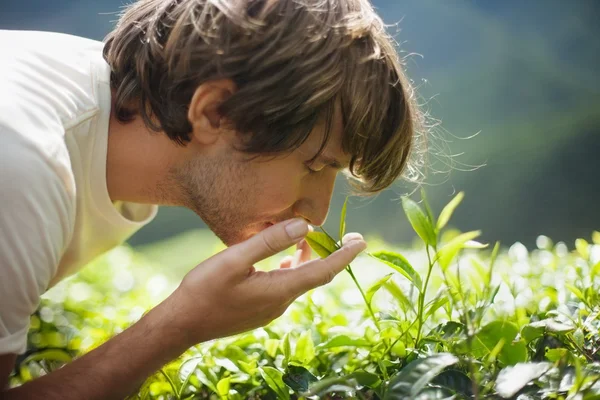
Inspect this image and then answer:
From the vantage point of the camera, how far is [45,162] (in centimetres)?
102

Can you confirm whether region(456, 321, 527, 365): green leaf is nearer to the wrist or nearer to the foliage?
the foliage

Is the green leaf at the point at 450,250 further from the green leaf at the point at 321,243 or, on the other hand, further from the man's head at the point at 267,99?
the man's head at the point at 267,99

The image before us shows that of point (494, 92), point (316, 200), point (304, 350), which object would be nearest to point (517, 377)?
point (304, 350)

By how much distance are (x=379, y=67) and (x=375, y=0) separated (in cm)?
229

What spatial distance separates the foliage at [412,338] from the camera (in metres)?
0.66

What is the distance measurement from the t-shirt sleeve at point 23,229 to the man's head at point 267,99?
0.34 m

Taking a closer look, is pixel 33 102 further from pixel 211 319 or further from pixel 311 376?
pixel 311 376

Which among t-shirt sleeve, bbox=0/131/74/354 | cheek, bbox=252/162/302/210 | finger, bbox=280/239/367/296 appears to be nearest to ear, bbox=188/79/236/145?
cheek, bbox=252/162/302/210

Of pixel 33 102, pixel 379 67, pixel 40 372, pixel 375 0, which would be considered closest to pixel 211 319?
pixel 40 372

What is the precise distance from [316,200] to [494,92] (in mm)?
2394

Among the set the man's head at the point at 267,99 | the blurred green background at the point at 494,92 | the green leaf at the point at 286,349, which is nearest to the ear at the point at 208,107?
the man's head at the point at 267,99

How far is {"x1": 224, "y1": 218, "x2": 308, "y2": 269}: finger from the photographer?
37.7 inches

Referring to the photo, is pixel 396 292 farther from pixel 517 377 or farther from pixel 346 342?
pixel 517 377

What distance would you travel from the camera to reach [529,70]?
3.44m
